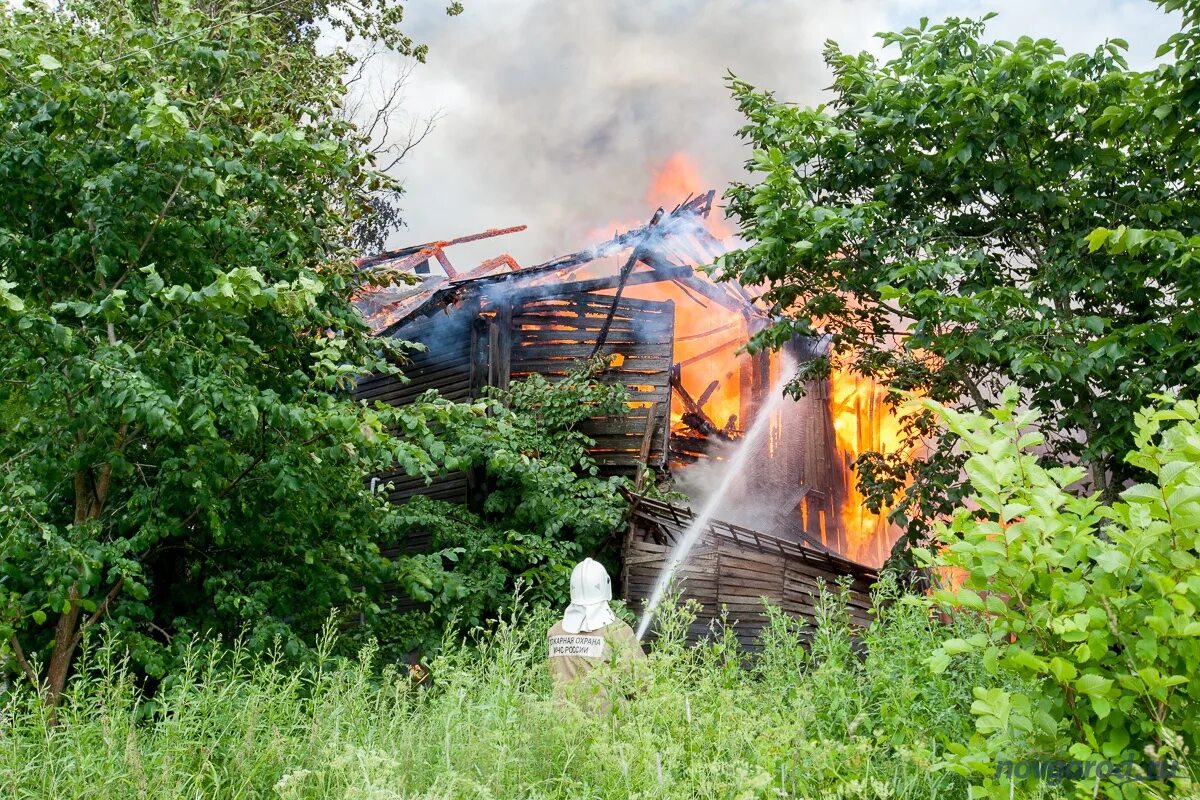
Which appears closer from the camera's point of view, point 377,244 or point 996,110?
point 996,110

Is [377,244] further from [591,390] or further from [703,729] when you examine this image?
[703,729]

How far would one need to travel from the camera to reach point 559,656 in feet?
20.0

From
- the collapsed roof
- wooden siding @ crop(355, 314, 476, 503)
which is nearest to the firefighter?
wooden siding @ crop(355, 314, 476, 503)

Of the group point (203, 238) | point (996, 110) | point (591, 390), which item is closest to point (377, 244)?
point (591, 390)

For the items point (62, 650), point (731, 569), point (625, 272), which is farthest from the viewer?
point (625, 272)

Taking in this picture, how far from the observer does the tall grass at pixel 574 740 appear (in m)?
3.11

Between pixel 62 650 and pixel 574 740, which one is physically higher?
pixel 62 650

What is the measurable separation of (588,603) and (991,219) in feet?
16.9

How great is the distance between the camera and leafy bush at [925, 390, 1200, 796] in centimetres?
261

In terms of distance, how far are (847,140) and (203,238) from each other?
5.46 m

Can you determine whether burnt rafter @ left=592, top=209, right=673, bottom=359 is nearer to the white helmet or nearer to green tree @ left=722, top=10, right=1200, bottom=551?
green tree @ left=722, top=10, right=1200, bottom=551

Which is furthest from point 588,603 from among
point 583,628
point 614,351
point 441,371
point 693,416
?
point 441,371

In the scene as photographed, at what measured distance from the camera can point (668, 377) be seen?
41.1 ft

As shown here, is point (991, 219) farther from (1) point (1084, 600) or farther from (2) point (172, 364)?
(2) point (172, 364)
